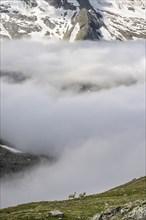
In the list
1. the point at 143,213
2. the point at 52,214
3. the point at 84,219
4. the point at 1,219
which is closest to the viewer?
the point at 143,213

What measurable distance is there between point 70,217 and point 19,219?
36.4ft

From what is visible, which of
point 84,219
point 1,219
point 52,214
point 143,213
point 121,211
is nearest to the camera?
point 143,213

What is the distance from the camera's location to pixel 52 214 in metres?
76.4

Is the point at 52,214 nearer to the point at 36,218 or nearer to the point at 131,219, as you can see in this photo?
the point at 36,218

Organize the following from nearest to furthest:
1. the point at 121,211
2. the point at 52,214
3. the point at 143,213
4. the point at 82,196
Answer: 1. the point at 143,213
2. the point at 121,211
3. the point at 52,214
4. the point at 82,196

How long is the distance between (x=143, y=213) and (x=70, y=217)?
25.2m

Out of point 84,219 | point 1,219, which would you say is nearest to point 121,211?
point 84,219

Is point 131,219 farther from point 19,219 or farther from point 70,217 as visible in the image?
point 19,219

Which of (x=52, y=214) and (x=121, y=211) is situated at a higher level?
(x=121, y=211)

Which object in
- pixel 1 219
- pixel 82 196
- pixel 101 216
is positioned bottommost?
pixel 82 196

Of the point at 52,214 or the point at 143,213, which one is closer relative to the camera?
the point at 143,213

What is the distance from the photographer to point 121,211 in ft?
179

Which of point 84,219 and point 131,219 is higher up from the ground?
point 131,219

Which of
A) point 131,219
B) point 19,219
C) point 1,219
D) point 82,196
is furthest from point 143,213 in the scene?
point 82,196
